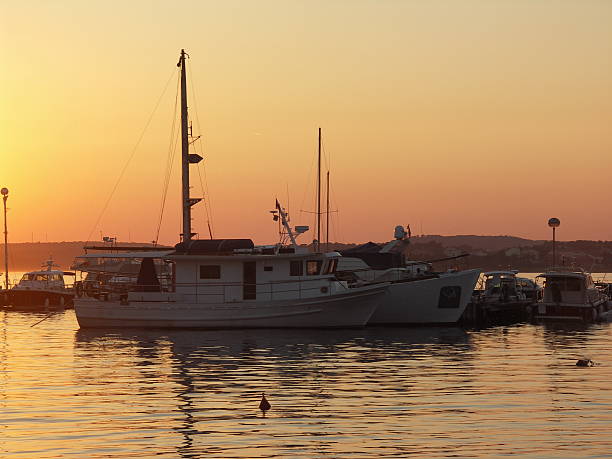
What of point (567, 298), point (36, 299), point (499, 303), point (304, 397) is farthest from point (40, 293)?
point (304, 397)

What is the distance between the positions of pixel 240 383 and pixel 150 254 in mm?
24279

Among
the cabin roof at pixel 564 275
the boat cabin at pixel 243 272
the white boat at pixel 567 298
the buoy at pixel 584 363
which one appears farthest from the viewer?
the white boat at pixel 567 298

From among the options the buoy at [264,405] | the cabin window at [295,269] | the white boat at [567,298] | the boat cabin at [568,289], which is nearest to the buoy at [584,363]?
the buoy at [264,405]

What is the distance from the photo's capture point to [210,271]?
55.2m

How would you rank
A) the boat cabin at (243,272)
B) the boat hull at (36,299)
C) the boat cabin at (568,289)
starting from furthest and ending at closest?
1. the boat hull at (36,299)
2. the boat cabin at (568,289)
3. the boat cabin at (243,272)

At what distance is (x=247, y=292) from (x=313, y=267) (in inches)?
149

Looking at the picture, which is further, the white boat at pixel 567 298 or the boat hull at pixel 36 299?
the boat hull at pixel 36 299

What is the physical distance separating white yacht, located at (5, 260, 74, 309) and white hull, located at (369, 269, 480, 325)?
38.2 m

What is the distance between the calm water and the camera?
22.2 metres

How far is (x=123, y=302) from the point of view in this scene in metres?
56.2

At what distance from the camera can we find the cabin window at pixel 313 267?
55.3 meters

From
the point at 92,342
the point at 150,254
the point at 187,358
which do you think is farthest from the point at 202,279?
the point at 187,358

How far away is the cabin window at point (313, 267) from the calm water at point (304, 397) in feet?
15.1

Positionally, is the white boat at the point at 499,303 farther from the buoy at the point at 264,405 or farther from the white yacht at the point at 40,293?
the buoy at the point at 264,405
